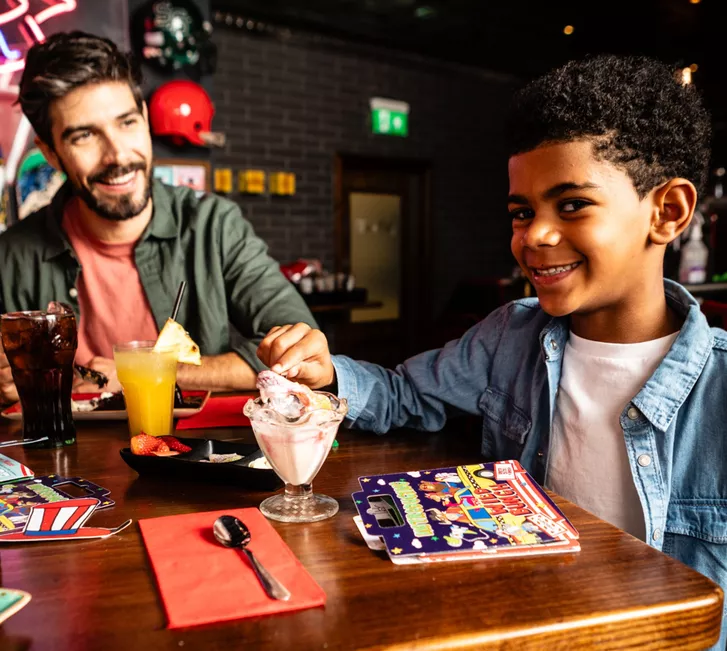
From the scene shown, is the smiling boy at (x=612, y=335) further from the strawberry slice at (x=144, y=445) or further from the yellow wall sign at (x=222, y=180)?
the yellow wall sign at (x=222, y=180)

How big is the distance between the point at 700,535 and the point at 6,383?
138 cm

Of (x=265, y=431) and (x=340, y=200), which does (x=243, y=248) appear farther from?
(x=340, y=200)

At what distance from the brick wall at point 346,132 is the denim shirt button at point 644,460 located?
4.88 meters

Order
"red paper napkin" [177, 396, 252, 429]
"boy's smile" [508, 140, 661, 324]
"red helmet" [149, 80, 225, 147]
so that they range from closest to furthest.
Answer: "boy's smile" [508, 140, 661, 324] → "red paper napkin" [177, 396, 252, 429] → "red helmet" [149, 80, 225, 147]

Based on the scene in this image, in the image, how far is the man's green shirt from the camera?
2051 millimetres

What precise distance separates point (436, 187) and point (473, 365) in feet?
19.6

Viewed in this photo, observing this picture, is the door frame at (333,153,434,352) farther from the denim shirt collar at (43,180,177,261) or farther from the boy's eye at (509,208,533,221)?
the boy's eye at (509,208,533,221)

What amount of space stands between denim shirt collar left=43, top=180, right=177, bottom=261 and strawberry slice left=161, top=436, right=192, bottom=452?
1.14 m

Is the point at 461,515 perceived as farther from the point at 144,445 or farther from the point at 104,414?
the point at 104,414

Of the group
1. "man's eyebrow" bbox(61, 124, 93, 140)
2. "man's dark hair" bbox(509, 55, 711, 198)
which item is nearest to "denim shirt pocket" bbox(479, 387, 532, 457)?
"man's dark hair" bbox(509, 55, 711, 198)

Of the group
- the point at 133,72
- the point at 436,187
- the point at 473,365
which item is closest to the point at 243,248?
the point at 133,72

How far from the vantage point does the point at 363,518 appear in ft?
2.64

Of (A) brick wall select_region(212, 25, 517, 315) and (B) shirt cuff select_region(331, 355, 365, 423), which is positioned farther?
(A) brick wall select_region(212, 25, 517, 315)

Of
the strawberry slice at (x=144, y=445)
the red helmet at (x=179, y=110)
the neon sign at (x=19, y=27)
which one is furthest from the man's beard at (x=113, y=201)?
the red helmet at (x=179, y=110)
